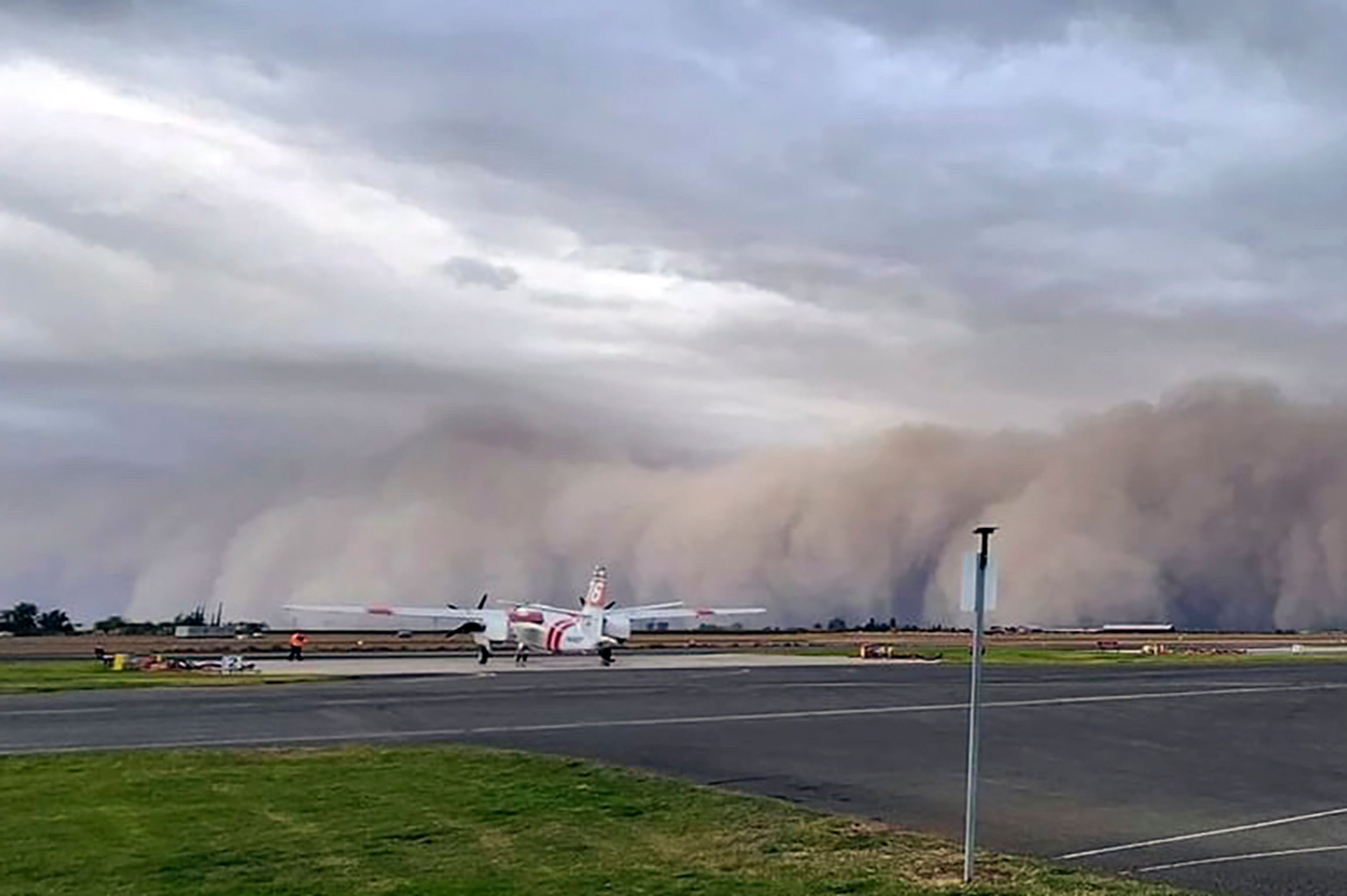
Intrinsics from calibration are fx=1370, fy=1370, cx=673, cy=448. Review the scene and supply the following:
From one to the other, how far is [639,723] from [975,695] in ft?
62.9

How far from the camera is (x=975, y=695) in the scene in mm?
12422

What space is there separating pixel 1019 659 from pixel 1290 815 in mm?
62956

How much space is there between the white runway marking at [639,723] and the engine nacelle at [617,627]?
35.6 meters

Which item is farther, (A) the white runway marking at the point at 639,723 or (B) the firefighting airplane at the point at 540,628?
(B) the firefighting airplane at the point at 540,628

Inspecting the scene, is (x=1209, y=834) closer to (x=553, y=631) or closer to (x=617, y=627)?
(x=553, y=631)

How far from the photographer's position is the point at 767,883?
1220 cm

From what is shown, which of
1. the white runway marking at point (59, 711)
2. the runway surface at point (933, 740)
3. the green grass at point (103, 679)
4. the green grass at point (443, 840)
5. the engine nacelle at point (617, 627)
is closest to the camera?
the green grass at point (443, 840)

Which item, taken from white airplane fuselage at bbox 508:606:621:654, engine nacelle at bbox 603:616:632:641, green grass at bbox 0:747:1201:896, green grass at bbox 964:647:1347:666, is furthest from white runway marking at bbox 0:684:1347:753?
engine nacelle at bbox 603:616:632:641

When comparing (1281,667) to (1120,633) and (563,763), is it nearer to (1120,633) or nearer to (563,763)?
(563,763)

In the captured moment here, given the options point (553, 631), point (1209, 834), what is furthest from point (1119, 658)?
point (1209, 834)

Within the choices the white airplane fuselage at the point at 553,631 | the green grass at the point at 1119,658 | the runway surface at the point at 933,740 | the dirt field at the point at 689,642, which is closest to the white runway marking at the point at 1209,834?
the runway surface at the point at 933,740

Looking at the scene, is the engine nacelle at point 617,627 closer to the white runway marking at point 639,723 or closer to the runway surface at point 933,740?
the runway surface at point 933,740

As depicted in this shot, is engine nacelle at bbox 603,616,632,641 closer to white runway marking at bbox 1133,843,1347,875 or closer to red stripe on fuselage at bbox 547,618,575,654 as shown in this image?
red stripe on fuselage at bbox 547,618,575,654

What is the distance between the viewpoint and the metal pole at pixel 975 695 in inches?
488
